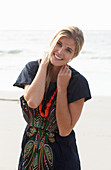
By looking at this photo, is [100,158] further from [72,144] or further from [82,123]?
[72,144]

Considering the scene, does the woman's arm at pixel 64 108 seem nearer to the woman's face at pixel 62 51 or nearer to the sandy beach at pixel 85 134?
the woman's face at pixel 62 51

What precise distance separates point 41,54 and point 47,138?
54.0 ft

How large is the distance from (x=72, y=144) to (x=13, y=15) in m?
30.9

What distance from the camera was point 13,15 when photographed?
31.2 metres

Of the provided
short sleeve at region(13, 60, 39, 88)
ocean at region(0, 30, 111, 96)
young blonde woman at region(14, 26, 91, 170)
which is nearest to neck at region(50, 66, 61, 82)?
young blonde woman at region(14, 26, 91, 170)

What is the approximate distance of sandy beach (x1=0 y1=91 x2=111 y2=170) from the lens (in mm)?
3709

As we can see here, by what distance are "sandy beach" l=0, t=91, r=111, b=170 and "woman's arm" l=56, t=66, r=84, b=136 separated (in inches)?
81.9

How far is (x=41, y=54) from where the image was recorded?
1802 cm

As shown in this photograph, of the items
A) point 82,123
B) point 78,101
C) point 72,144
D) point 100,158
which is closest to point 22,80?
point 78,101

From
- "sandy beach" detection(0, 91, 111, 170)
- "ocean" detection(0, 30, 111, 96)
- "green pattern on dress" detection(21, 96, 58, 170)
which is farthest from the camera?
"ocean" detection(0, 30, 111, 96)

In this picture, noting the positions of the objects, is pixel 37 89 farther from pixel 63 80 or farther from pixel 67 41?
pixel 67 41

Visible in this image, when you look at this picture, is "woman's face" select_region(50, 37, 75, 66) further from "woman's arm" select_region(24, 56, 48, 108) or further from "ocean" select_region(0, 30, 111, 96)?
"ocean" select_region(0, 30, 111, 96)

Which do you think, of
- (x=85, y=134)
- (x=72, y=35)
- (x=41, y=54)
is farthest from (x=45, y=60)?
(x=41, y=54)

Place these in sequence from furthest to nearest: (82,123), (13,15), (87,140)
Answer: (13,15) → (82,123) → (87,140)
